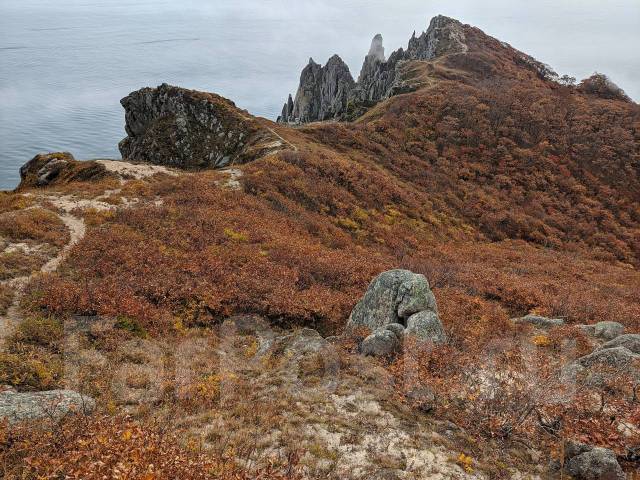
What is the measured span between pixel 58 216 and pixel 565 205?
1996 inches

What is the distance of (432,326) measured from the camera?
15.5 m

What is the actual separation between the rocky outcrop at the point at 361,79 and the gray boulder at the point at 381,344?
65882 mm

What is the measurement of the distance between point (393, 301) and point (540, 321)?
8.35 metres

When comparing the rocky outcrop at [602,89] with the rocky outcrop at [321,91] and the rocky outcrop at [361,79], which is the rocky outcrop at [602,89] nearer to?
the rocky outcrop at [361,79]

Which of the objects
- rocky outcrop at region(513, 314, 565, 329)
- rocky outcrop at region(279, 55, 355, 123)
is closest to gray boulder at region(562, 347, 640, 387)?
rocky outcrop at region(513, 314, 565, 329)

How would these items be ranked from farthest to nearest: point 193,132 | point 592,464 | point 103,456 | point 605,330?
point 193,132, point 605,330, point 592,464, point 103,456

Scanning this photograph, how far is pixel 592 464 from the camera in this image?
30.0 feet

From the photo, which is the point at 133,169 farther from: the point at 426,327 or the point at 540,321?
the point at 540,321

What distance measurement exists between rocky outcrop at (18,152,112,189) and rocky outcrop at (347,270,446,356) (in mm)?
27264

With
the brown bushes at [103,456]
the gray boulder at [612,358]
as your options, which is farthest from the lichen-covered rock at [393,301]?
the brown bushes at [103,456]

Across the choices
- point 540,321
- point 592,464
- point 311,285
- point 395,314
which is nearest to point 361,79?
point 311,285

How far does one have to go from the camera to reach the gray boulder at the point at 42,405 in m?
8.61

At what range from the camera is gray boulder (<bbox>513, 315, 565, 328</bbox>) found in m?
19.2

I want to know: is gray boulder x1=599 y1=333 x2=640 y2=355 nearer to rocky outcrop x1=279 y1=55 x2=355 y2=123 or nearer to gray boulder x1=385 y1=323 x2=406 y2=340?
gray boulder x1=385 y1=323 x2=406 y2=340
